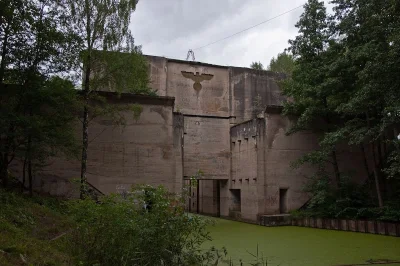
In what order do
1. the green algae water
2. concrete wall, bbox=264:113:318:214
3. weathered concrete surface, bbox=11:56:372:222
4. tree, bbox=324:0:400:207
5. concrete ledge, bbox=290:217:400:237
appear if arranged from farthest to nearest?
concrete wall, bbox=264:113:318:214 < weathered concrete surface, bbox=11:56:372:222 < concrete ledge, bbox=290:217:400:237 < tree, bbox=324:0:400:207 < the green algae water

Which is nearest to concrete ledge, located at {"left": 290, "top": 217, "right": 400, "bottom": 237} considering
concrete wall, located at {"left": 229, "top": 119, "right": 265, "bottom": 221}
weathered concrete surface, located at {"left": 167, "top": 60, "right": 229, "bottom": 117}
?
concrete wall, located at {"left": 229, "top": 119, "right": 265, "bottom": 221}

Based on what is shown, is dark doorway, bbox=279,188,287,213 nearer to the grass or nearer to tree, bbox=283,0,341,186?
tree, bbox=283,0,341,186

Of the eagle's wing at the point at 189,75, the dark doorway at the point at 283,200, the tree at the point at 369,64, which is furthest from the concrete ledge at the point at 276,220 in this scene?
the eagle's wing at the point at 189,75

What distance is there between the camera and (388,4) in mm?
8219

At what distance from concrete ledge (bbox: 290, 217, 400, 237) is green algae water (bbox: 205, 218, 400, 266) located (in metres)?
0.37

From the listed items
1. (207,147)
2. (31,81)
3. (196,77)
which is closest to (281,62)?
(196,77)

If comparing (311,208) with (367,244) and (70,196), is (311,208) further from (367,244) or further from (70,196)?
(70,196)

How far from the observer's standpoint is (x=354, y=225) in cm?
1163

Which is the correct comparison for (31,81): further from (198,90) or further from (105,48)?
(198,90)

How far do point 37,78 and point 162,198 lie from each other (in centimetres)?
704

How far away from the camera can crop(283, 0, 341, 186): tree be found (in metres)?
13.1

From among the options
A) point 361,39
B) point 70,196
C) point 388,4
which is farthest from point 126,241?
point 361,39

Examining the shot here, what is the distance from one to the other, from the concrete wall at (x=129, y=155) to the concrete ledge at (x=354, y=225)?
512cm

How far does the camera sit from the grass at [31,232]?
457 cm
